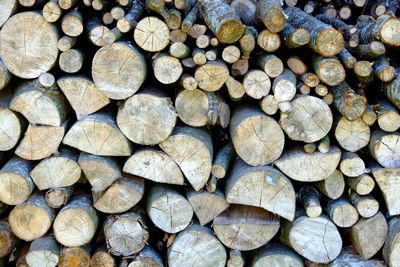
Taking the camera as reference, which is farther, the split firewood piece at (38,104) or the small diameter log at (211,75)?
the split firewood piece at (38,104)

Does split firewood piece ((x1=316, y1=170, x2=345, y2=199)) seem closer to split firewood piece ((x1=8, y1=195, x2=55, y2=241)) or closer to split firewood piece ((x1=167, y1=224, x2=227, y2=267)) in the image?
split firewood piece ((x1=167, y1=224, x2=227, y2=267))

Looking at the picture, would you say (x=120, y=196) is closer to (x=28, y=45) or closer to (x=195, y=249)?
(x=195, y=249)

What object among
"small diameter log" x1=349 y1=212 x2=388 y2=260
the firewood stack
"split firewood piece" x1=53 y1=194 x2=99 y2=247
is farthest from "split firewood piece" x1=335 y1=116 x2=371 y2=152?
"split firewood piece" x1=53 y1=194 x2=99 y2=247

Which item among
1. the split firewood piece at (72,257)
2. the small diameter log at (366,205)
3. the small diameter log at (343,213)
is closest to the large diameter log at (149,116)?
the split firewood piece at (72,257)

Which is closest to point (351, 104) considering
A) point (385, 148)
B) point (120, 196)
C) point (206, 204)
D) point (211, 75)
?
point (385, 148)

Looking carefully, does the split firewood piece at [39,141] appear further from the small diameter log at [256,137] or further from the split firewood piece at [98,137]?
the small diameter log at [256,137]

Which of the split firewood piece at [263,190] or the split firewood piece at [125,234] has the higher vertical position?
the split firewood piece at [263,190]

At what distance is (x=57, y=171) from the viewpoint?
10.1ft

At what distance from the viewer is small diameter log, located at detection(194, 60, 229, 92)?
2.79 metres

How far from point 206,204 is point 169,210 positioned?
0.80 ft

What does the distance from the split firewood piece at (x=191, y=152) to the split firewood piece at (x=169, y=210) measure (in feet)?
0.57

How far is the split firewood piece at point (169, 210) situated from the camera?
3.11 m

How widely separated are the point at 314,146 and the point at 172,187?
96cm

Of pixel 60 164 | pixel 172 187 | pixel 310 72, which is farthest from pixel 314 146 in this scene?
pixel 60 164
